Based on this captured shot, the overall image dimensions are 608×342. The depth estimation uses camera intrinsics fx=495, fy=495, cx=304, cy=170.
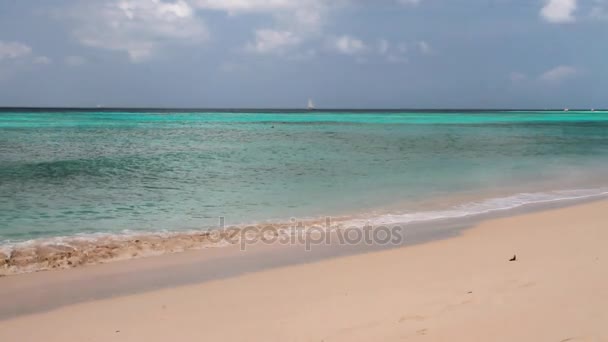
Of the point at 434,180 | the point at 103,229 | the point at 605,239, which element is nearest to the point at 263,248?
the point at 103,229

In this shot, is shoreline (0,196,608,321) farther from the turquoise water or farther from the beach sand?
the turquoise water

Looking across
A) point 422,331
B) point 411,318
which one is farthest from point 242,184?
point 422,331

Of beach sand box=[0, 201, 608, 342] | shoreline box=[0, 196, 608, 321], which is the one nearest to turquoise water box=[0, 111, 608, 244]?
shoreline box=[0, 196, 608, 321]

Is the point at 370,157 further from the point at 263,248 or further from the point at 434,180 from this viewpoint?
the point at 263,248

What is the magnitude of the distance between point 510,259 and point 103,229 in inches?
225

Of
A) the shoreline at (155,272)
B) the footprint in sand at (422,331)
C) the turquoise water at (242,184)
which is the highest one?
the footprint in sand at (422,331)

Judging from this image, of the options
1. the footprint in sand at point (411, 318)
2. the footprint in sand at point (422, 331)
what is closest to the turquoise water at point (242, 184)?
the footprint in sand at point (411, 318)

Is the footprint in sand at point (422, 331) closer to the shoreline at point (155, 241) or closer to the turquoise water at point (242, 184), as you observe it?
the shoreline at point (155, 241)

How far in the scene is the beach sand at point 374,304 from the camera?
3668mm

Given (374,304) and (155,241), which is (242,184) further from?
(374,304)

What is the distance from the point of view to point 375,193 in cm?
1105

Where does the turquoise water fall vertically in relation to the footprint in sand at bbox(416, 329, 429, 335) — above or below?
below

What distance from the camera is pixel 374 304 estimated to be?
4227 millimetres

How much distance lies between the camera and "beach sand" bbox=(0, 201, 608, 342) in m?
3.67
